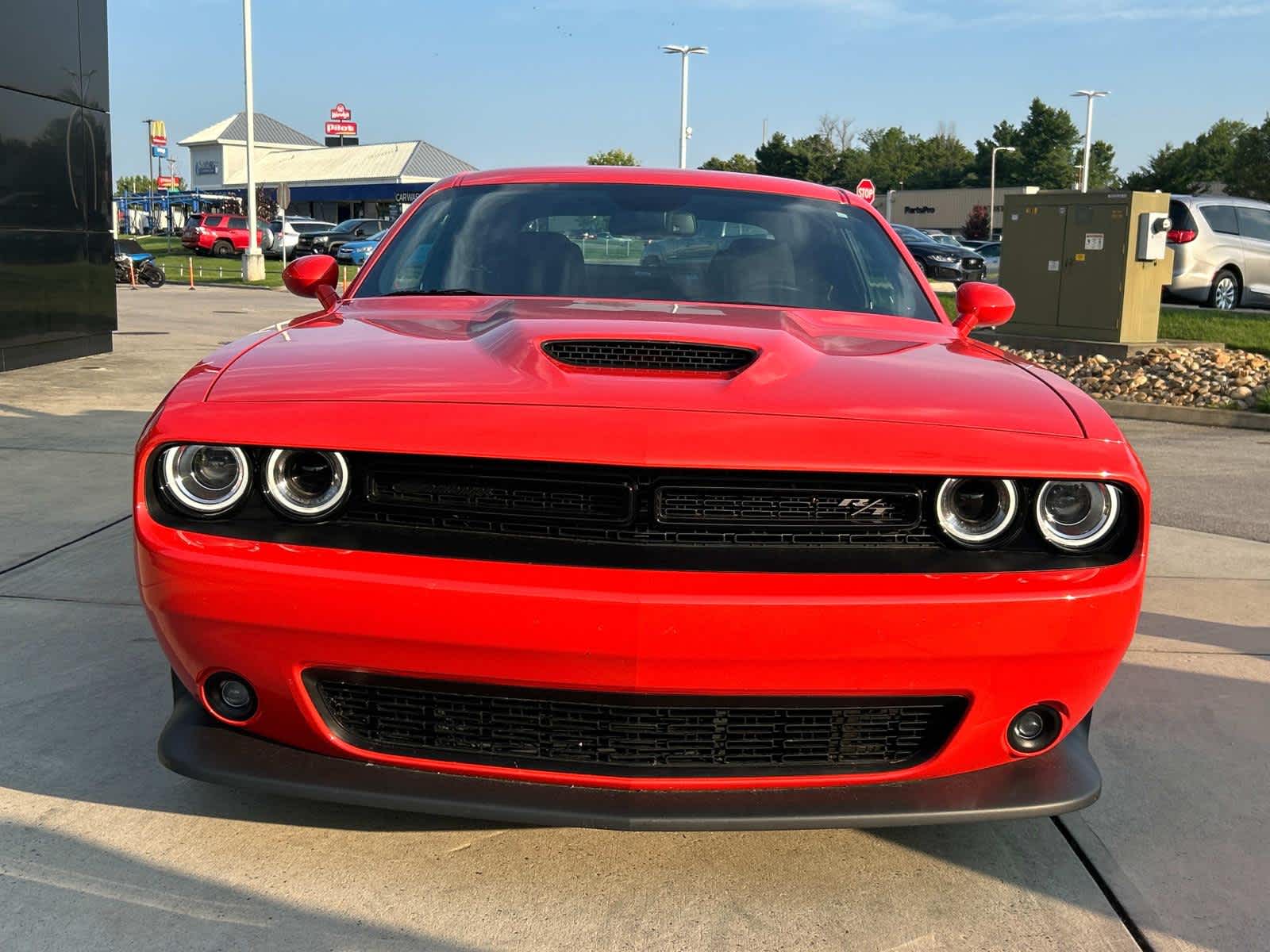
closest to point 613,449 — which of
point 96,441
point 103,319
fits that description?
point 96,441

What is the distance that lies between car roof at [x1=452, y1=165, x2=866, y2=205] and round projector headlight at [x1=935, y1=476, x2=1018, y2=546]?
1955 millimetres

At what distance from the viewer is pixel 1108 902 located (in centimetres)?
255

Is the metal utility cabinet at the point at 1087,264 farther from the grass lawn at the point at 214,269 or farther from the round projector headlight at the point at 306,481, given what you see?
the grass lawn at the point at 214,269

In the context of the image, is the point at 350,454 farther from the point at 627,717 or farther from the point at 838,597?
the point at 838,597

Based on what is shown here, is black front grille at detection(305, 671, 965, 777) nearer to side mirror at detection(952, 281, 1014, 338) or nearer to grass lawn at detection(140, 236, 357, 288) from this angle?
side mirror at detection(952, 281, 1014, 338)

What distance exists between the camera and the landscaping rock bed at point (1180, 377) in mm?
10461

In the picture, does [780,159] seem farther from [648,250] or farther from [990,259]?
[648,250]

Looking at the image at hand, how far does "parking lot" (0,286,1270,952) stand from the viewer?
2381 mm

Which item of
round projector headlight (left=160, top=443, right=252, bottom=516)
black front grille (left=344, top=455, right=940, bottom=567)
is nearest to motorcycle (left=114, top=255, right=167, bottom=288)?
round projector headlight (left=160, top=443, right=252, bottom=516)

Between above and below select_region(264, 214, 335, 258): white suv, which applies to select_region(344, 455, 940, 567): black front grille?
below

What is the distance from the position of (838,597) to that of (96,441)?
647 centimetres

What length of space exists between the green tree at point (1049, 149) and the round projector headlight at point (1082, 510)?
103 m

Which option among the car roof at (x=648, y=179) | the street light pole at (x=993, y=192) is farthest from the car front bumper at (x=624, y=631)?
the street light pole at (x=993, y=192)

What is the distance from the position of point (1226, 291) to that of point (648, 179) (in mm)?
14363
